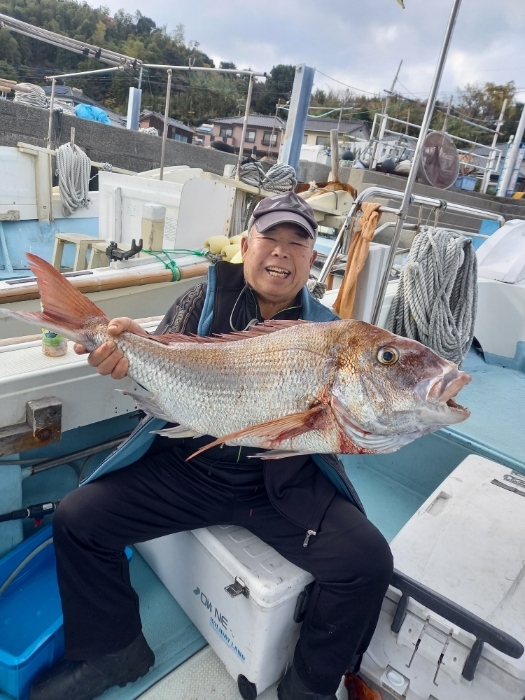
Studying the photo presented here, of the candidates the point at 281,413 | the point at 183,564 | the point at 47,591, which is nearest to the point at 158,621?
the point at 183,564

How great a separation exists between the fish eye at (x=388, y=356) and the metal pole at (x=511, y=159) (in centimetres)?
1606

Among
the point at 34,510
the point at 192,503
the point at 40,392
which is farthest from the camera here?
the point at 34,510

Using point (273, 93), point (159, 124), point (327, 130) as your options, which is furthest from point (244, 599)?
point (273, 93)

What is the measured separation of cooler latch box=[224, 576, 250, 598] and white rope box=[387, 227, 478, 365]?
102 inches

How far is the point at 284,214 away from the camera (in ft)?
6.64

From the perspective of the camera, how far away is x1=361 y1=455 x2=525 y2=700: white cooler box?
1514mm

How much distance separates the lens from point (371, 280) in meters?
3.37

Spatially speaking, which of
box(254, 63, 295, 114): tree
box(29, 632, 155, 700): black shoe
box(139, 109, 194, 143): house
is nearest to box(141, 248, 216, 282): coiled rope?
box(29, 632, 155, 700): black shoe

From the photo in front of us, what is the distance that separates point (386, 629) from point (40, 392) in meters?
1.86

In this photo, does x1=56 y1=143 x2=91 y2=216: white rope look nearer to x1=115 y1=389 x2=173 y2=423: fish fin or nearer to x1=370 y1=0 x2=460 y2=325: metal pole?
x1=370 y1=0 x2=460 y2=325: metal pole

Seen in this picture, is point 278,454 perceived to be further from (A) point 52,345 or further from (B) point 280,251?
(A) point 52,345

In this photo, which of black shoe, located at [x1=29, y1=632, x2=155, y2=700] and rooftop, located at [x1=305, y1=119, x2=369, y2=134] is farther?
rooftop, located at [x1=305, y1=119, x2=369, y2=134]

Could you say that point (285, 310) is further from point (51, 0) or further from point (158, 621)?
point (51, 0)

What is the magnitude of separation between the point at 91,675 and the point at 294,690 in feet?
2.73
